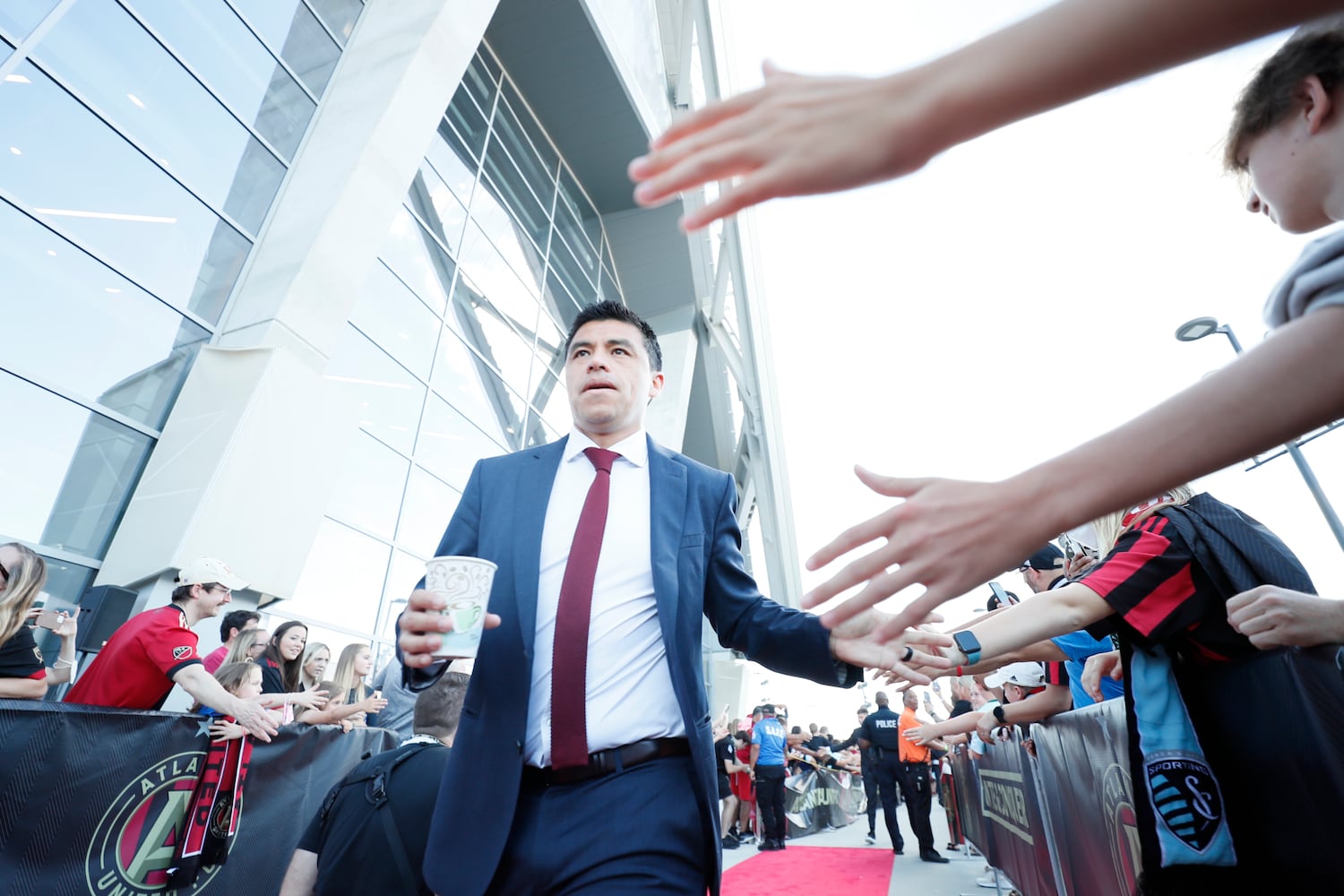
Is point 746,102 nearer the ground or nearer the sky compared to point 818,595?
nearer the sky

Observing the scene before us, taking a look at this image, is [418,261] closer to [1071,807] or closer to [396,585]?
[396,585]

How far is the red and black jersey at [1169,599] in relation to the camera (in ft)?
6.21

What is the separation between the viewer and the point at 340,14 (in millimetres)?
8930

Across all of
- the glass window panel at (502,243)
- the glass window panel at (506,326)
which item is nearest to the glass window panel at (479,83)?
the glass window panel at (502,243)

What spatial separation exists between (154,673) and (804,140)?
4.24m

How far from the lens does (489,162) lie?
12.5 meters

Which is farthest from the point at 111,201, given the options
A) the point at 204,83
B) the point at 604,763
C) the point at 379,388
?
the point at 604,763

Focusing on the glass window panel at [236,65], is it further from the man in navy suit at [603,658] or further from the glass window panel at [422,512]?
the man in navy suit at [603,658]

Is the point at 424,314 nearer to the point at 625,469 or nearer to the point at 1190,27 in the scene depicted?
the point at 625,469

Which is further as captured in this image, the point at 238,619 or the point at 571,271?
the point at 571,271

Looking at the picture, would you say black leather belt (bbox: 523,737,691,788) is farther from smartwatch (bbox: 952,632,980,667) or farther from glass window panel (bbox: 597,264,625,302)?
glass window panel (bbox: 597,264,625,302)

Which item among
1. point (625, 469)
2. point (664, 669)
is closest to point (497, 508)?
point (625, 469)

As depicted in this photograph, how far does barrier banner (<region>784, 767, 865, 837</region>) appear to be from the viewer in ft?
39.4

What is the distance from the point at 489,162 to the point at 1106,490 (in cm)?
1351
